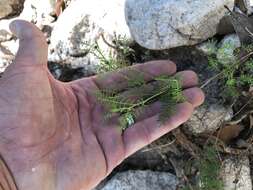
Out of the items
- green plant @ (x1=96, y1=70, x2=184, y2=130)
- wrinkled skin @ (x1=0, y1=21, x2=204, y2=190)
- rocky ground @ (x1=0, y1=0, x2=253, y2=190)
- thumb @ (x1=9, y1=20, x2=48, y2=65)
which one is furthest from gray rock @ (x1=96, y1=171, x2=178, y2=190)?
thumb @ (x1=9, y1=20, x2=48, y2=65)

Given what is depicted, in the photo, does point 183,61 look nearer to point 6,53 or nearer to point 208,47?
point 208,47

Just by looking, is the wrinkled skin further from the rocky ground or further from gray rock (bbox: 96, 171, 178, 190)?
gray rock (bbox: 96, 171, 178, 190)

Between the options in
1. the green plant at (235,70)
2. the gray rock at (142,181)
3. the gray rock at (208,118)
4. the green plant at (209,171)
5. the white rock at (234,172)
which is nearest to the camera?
the green plant at (235,70)

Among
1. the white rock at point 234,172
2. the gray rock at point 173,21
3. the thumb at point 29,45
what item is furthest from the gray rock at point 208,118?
the thumb at point 29,45

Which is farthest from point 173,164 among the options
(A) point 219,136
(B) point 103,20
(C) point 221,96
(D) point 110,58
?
(B) point 103,20

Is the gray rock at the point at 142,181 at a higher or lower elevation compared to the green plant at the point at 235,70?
lower

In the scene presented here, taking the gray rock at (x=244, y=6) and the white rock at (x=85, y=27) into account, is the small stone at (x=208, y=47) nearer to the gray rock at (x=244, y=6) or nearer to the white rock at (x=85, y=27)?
the gray rock at (x=244, y=6)

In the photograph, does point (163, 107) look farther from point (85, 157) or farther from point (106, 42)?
point (106, 42)
